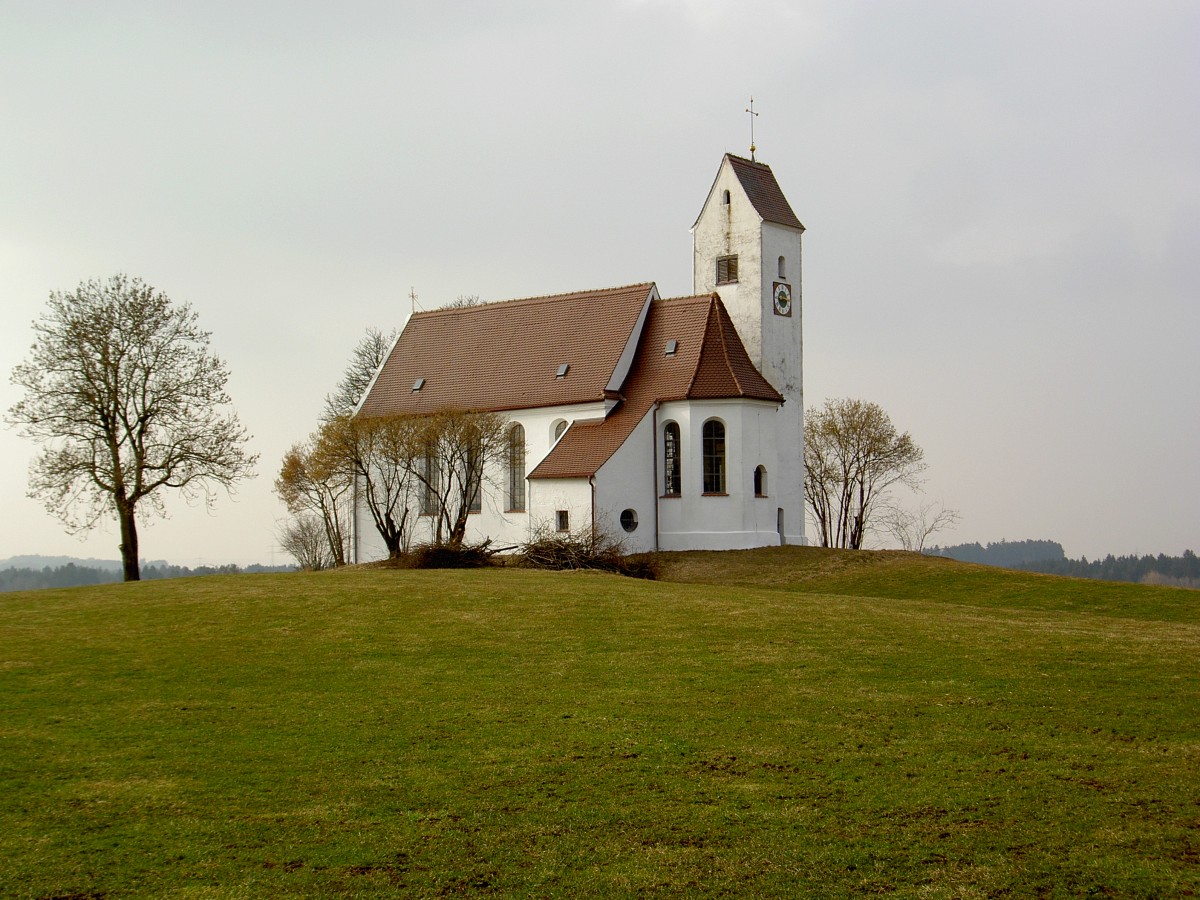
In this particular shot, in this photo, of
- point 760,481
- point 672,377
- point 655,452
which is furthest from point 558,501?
point 760,481

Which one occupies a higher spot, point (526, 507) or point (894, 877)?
point (526, 507)

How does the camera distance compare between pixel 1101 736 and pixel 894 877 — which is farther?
pixel 1101 736

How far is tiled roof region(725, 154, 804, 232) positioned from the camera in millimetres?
45312

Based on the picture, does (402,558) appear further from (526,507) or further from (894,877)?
(894,877)

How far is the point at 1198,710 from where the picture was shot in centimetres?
1364

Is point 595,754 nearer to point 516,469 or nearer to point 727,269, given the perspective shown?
point 516,469

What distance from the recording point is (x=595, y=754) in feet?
38.9

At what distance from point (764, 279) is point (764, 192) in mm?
3859

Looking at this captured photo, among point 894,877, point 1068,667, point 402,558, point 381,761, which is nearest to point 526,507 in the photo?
point 402,558

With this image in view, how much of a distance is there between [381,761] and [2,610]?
1447cm

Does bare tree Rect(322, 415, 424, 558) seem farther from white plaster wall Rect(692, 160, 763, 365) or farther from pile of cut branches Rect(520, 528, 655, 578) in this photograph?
white plaster wall Rect(692, 160, 763, 365)

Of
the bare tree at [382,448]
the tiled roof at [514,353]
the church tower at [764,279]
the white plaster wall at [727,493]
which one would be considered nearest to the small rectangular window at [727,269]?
the church tower at [764,279]

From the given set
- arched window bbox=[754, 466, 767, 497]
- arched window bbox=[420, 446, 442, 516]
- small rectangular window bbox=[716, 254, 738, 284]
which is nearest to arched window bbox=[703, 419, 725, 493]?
arched window bbox=[754, 466, 767, 497]

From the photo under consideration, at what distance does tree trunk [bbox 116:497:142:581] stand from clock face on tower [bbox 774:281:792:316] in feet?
77.8
